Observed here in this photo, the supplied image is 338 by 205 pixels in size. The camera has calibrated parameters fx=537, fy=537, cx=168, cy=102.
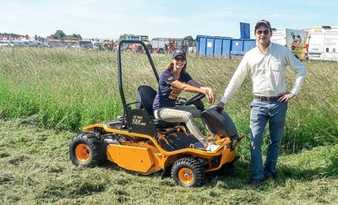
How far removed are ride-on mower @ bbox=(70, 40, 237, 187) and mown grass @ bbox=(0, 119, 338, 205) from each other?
0.16m

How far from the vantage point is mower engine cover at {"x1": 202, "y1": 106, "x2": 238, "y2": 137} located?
6031mm

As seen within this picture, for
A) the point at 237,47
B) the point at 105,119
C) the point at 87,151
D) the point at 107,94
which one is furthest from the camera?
the point at 237,47

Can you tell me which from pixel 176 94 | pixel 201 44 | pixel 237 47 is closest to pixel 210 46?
pixel 201 44

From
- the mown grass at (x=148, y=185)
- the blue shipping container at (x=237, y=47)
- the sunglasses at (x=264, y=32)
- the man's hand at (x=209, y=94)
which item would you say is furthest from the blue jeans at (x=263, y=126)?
the blue shipping container at (x=237, y=47)

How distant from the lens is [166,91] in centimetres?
639

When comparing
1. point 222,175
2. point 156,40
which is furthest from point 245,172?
point 156,40

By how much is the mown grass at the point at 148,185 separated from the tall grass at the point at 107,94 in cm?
46

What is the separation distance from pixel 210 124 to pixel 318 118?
2168 millimetres

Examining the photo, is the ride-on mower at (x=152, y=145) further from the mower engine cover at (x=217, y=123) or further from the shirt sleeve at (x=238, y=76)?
the shirt sleeve at (x=238, y=76)

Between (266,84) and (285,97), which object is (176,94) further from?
(285,97)

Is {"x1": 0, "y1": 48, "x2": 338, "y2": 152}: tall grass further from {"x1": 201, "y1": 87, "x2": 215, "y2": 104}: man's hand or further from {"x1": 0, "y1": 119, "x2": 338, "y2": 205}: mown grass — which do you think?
{"x1": 201, "y1": 87, "x2": 215, "y2": 104}: man's hand

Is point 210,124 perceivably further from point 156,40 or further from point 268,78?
point 156,40

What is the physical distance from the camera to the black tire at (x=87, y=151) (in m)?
6.82

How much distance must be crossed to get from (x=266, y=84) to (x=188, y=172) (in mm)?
1318
